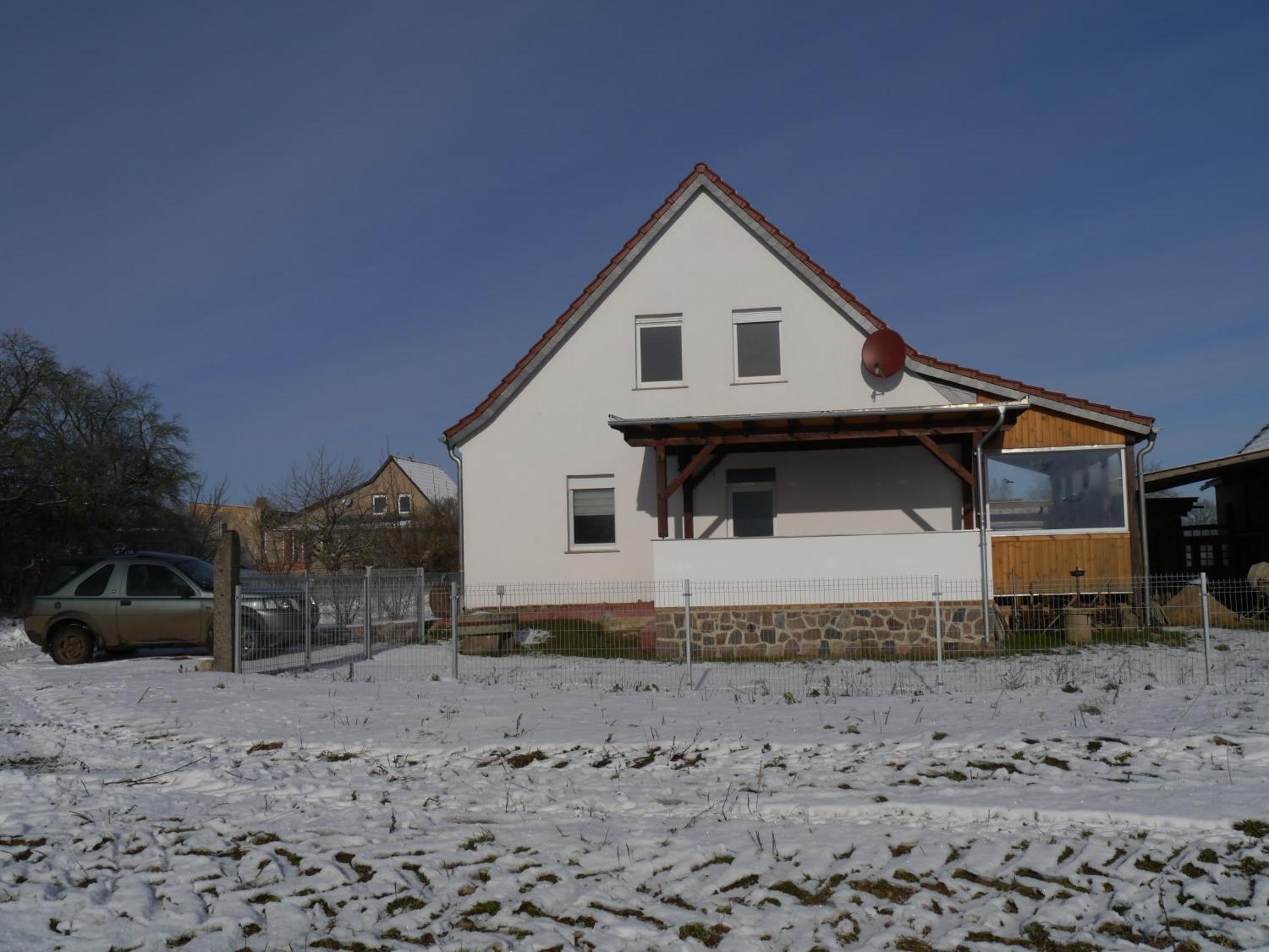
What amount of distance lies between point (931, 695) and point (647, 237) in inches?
440

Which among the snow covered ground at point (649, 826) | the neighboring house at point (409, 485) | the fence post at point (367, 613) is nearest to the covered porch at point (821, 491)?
the fence post at point (367, 613)

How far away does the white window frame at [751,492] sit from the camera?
767 inches

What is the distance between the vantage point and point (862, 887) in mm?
5652

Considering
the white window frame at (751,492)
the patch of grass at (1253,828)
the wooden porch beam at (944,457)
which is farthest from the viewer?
the white window frame at (751,492)

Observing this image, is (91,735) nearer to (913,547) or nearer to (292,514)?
(913,547)

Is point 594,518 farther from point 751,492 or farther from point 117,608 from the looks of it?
point 117,608

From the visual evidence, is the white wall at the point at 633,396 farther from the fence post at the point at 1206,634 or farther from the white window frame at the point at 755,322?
the fence post at the point at 1206,634

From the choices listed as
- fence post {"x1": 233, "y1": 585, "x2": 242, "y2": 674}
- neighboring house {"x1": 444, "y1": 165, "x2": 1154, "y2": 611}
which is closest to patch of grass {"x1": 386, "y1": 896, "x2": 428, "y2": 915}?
fence post {"x1": 233, "y1": 585, "x2": 242, "y2": 674}

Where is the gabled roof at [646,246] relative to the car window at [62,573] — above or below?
above

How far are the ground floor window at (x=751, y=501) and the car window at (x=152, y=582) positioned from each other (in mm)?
9495

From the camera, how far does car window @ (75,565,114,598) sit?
16422 millimetres

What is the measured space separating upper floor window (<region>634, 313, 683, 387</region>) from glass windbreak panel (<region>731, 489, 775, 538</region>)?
2550 millimetres

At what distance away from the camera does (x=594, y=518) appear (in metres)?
19.9

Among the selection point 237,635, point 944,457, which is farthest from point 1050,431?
point 237,635
